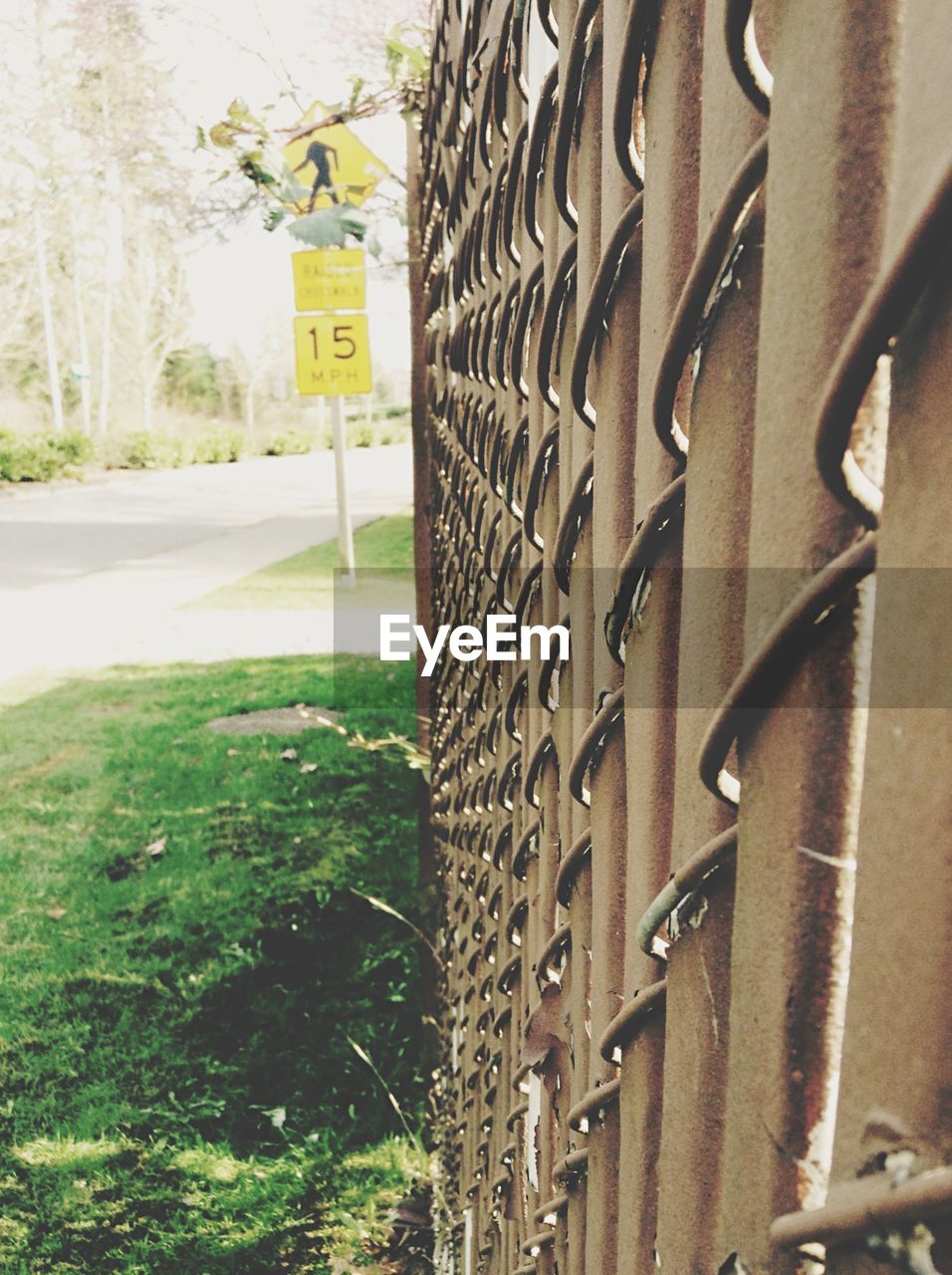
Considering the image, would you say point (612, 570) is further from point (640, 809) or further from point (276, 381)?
point (276, 381)

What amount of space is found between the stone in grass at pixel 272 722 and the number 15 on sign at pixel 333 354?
6.94ft

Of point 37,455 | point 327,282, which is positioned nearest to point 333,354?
point 327,282

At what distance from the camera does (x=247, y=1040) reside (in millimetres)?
3178

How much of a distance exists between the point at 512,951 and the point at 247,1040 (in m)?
2.09

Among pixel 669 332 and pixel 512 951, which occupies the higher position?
pixel 669 332

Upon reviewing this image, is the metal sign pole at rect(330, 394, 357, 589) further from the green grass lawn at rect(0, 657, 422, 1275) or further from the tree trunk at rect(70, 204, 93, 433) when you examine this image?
the tree trunk at rect(70, 204, 93, 433)

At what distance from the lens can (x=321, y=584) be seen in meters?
10.7

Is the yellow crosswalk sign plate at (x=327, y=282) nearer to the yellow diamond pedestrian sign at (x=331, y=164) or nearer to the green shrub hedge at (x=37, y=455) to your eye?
the yellow diamond pedestrian sign at (x=331, y=164)

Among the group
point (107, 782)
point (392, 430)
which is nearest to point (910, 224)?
point (107, 782)

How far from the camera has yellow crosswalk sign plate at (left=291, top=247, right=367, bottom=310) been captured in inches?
239

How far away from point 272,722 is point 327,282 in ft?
9.03

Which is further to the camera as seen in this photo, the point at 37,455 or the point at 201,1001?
the point at 37,455

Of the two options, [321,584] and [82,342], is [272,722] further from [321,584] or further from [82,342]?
[82,342]

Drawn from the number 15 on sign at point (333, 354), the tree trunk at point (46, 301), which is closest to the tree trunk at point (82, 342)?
the tree trunk at point (46, 301)
